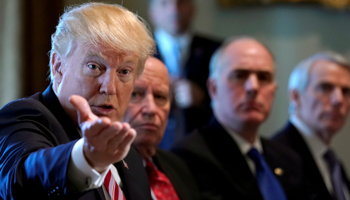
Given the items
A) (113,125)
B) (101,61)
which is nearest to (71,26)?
(101,61)

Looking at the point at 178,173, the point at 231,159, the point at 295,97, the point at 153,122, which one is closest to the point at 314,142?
the point at 295,97

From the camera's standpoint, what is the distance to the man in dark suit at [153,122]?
2.33 meters

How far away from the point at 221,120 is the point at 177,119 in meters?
0.83

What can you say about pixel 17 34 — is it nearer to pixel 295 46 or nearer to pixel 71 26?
pixel 71 26

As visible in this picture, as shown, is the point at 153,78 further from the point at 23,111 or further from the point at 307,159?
the point at 307,159

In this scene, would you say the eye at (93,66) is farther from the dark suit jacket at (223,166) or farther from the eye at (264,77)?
the eye at (264,77)

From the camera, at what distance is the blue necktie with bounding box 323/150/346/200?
3.36m

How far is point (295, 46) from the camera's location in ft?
18.6

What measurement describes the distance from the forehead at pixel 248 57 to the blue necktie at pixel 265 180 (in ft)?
1.74

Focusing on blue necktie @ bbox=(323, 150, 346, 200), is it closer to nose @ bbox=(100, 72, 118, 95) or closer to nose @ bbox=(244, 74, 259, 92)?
nose @ bbox=(244, 74, 259, 92)

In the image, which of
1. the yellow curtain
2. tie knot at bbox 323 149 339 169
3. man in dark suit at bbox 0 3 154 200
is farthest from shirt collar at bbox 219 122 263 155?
the yellow curtain

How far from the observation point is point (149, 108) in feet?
7.76

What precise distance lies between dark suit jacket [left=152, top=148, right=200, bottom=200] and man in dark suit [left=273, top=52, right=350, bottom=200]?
119cm

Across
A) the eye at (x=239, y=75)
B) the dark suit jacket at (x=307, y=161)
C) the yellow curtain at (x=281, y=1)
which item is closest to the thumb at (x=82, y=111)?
the eye at (x=239, y=75)
